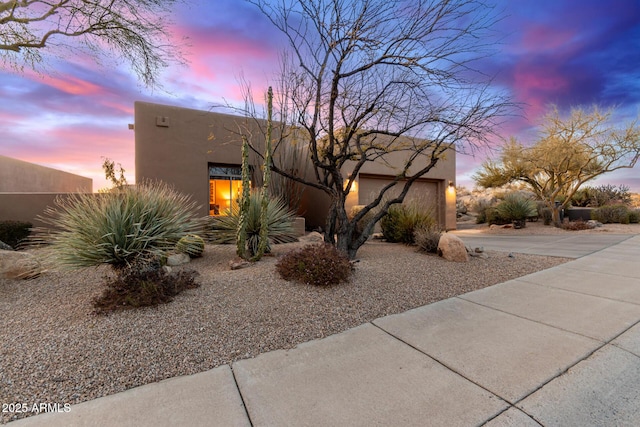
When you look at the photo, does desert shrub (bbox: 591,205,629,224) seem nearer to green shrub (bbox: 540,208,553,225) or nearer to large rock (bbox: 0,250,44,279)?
green shrub (bbox: 540,208,553,225)

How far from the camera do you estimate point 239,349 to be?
2572 mm

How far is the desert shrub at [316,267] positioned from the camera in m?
4.04

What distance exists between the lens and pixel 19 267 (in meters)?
4.70

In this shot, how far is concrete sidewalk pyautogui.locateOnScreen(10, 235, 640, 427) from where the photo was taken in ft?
5.94

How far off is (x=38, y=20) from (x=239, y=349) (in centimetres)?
1039

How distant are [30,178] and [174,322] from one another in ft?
67.5

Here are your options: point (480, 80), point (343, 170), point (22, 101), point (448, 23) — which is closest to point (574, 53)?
point (480, 80)

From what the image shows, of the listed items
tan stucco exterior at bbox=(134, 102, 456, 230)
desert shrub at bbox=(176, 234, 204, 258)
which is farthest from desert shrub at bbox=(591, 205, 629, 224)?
desert shrub at bbox=(176, 234, 204, 258)

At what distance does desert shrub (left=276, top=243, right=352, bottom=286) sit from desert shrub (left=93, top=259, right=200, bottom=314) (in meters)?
1.38

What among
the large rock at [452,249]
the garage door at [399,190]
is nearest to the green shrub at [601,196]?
the garage door at [399,190]

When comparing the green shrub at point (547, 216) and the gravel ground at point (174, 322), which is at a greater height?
the green shrub at point (547, 216)

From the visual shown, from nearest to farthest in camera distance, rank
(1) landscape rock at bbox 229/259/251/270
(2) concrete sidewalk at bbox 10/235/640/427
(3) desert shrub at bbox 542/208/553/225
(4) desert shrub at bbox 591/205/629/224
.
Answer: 1. (2) concrete sidewalk at bbox 10/235/640/427
2. (1) landscape rock at bbox 229/259/251/270
3. (4) desert shrub at bbox 591/205/629/224
4. (3) desert shrub at bbox 542/208/553/225

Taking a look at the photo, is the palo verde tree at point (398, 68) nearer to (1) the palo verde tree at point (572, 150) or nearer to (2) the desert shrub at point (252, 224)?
(2) the desert shrub at point (252, 224)

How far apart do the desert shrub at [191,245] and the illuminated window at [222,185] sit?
5329 mm
